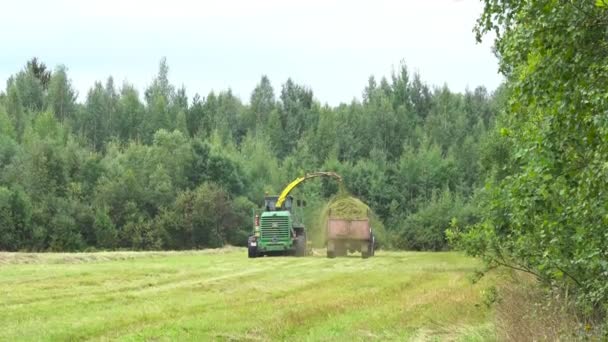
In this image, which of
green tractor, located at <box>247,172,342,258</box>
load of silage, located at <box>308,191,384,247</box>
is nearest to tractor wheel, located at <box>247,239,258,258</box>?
green tractor, located at <box>247,172,342,258</box>

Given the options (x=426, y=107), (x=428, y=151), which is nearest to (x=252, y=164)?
(x=428, y=151)

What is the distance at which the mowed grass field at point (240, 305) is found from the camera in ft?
47.9

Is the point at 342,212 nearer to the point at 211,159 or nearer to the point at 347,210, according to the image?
the point at 347,210

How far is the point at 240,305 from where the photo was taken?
61.2 ft

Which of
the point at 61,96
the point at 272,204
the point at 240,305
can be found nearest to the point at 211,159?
the point at 272,204

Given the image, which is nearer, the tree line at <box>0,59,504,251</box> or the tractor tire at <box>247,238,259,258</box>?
the tractor tire at <box>247,238,259,258</box>

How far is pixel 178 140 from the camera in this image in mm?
75625

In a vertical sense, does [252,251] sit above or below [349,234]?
below

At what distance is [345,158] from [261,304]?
259ft

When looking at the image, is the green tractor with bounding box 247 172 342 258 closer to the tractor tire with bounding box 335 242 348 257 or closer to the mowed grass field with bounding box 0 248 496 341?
the tractor tire with bounding box 335 242 348 257

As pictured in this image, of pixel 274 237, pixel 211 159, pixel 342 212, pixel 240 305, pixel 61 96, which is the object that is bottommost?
pixel 240 305

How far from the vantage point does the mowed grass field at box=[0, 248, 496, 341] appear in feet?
47.9

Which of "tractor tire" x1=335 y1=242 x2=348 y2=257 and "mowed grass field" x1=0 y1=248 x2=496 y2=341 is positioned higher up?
"tractor tire" x1=335 y1=242 x2=348 y2=257

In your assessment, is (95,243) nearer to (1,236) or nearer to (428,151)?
(1,236)
